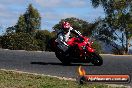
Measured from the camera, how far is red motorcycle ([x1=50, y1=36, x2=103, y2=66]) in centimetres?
1697

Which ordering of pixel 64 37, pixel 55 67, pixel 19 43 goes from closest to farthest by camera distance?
pixel 55 67 → pixel 64 37 → pixel 19 43

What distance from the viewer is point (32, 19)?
58.3 m

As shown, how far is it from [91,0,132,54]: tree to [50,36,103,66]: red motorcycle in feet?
67.3

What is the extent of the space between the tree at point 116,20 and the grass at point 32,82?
2539 cm

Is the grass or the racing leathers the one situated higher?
the racing leathers

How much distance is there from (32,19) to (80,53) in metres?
41.5

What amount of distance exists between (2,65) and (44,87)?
5906 mm

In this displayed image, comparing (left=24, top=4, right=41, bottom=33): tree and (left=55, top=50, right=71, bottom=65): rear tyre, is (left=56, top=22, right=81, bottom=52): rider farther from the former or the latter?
(left=24, top=4, right=41, bottom=33): tree

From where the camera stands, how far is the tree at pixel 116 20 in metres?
38.4

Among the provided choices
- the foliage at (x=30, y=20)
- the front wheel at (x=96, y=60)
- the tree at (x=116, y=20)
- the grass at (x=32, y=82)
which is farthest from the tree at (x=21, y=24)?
the grass at (x=32, y=82)

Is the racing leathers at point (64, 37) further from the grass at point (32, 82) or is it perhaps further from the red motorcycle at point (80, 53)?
the grass at point (32, 82)

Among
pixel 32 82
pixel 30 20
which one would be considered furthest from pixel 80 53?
pixel 30 20

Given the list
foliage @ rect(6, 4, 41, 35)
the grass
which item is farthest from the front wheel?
foliage @ rect(6, 4, 41, 35)

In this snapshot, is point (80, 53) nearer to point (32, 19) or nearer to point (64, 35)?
point (64, 35)
